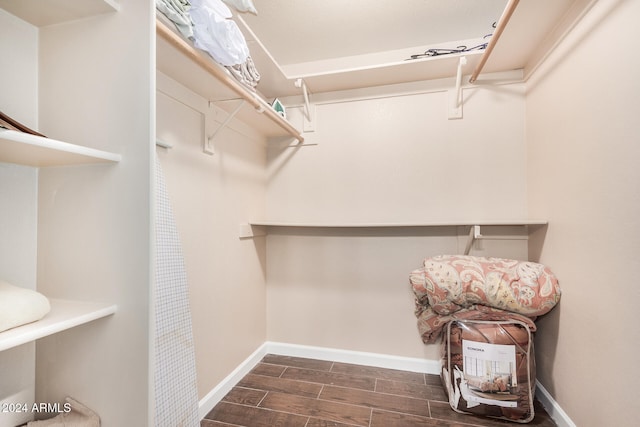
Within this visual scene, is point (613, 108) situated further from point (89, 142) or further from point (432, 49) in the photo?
point (89, 142)

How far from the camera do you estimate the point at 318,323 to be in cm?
220

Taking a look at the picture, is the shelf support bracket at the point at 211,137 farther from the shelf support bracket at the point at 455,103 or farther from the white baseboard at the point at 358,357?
the white baseboard at the point at 358,357

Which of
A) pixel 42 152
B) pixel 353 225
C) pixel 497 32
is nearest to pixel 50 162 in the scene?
pixel 42 152

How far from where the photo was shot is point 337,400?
1.66 m

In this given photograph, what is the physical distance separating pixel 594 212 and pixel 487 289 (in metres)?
0.58

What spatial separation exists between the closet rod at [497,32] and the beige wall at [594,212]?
1.06 feet

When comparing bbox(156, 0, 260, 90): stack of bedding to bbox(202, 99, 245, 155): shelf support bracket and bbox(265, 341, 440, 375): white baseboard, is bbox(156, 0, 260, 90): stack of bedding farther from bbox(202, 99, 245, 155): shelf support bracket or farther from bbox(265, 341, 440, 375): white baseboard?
bbox(265, 341, 440, 375): white baseboard

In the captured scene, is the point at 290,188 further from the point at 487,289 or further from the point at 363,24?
the point at 487,289

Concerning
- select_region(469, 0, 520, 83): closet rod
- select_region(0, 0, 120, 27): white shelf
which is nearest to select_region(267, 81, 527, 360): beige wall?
select_region(469, 0, 520, 83): closet rod

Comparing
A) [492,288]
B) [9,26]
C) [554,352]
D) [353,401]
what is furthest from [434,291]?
[9,26]

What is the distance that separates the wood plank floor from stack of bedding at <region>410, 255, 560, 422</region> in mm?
128

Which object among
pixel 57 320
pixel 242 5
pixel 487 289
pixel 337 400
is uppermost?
pixel 242 5

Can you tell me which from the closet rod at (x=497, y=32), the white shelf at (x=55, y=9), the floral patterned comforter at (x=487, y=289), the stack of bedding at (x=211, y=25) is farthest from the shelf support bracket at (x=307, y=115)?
the white shelf at (x=55, y=9)

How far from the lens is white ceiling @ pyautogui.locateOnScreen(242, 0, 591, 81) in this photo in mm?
1438
